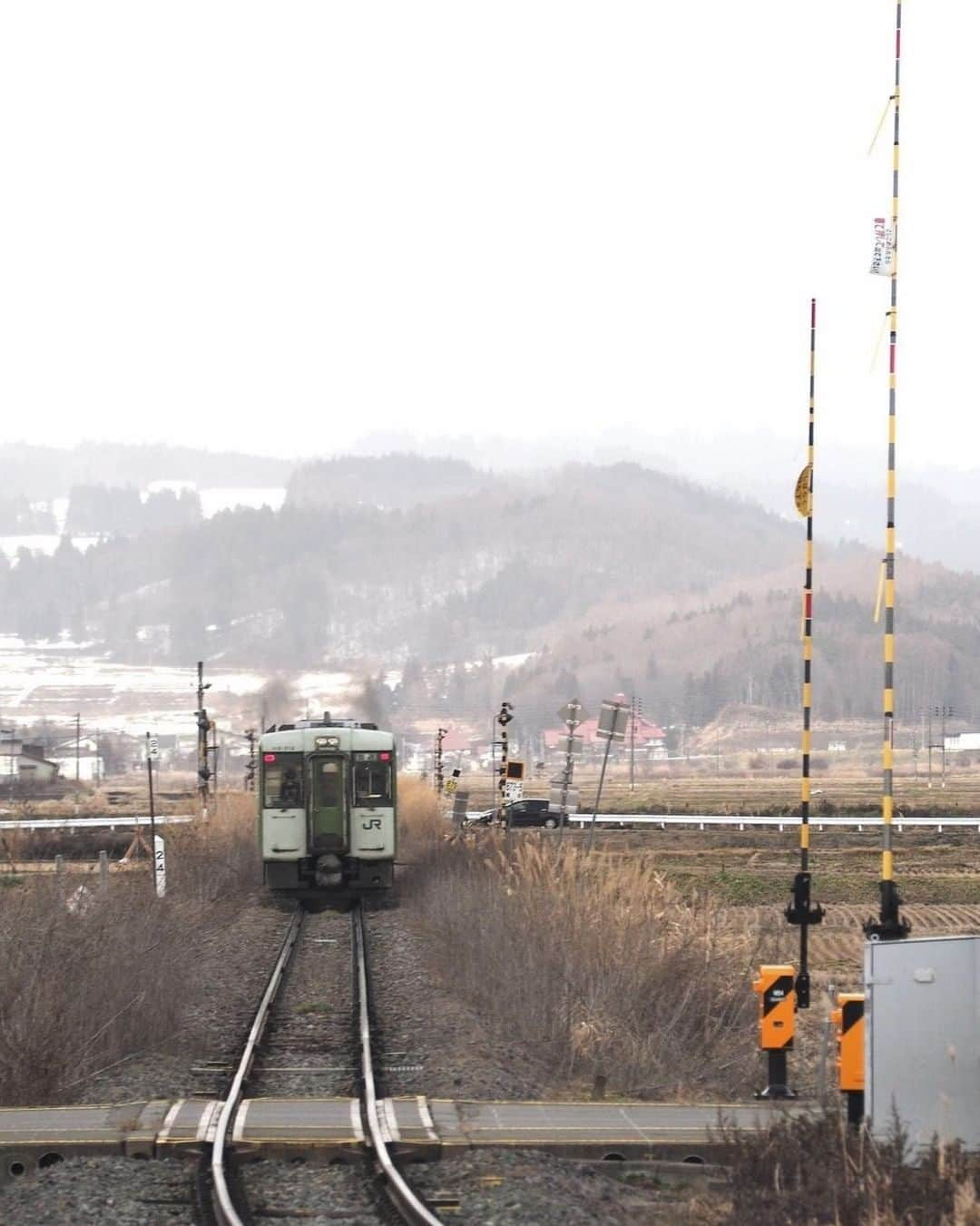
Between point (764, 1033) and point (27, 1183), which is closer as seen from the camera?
point (27, 1183)

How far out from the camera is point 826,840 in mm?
61906

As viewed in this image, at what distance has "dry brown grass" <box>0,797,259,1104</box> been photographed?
50.3ft

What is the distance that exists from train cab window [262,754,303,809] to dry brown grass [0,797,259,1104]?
1106 cm

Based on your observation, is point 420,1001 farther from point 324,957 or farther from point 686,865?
point 686,865

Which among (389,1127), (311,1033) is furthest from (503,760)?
(389,1127)

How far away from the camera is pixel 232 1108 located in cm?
1383

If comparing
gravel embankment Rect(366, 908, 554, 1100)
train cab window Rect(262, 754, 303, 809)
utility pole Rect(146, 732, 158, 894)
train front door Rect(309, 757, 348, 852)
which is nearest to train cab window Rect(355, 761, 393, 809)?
train front door Rect(309, 757, 348, 852)

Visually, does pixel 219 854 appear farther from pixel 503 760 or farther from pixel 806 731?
pixel 806 731

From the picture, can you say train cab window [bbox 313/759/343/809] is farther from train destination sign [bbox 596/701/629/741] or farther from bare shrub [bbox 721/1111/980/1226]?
bare shrub [bbox 721/1111/980/1226]

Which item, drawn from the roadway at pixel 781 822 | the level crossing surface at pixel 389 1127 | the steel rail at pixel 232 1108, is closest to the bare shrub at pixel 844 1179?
the level crossing surface at pixel 389 1127

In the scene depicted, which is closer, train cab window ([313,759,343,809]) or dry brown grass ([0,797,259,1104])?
dry brown grass ([0,797,259,1104])

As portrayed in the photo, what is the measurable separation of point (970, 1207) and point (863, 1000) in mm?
3139

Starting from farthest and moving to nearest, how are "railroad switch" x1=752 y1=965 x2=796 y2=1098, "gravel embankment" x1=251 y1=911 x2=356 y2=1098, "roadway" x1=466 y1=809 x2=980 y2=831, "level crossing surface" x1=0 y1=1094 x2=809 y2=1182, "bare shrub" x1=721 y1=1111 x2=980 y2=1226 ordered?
"roadway" x1=466 y1=809 x2=980 y2=831
"gravel embankment" x1=251 y1=911 x2=356 y2=1098
"railroad switch" x1=752 y1=965 x2=796 y2=1098
"level crossing surface" x1=0 y1=1094 x2=809 y2=1182
"bare shrub" x1=721 y1=1111 x2=980 y2=1226

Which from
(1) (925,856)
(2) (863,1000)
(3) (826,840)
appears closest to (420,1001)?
(2) (863,1000)
